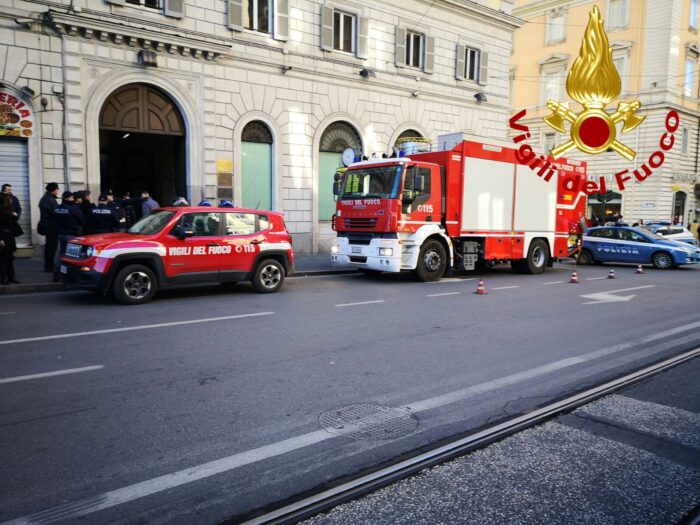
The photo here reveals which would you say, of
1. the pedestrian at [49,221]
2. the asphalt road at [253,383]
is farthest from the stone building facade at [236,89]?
the asphalt road at [253,383]

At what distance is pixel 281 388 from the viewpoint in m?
4.99

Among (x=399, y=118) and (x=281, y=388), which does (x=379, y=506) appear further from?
(x=399, y=118)

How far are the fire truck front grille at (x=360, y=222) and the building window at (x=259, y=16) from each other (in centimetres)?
899

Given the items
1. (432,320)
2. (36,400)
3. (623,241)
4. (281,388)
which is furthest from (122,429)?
(623,241)

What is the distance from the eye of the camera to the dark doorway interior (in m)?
20.0

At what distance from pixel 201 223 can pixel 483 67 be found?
19656mm

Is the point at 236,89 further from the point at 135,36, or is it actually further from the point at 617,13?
the point at 617,13

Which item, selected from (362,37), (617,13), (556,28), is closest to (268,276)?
(362,37)

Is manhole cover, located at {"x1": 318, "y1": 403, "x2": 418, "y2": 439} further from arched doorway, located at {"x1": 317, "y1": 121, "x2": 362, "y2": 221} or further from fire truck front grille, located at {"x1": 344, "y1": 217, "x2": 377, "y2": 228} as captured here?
arched doorway, located at {"x1": 317, "y1": 121, "x2": 362, "y2": 221}

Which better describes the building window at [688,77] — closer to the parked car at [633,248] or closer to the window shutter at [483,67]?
the window shutter at [483,67]

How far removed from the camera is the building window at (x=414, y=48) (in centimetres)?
2275

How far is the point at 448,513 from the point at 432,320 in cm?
549

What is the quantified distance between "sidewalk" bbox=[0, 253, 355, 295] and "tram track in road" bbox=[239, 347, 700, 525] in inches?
378

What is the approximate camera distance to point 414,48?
2312 cm
